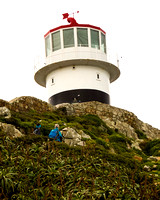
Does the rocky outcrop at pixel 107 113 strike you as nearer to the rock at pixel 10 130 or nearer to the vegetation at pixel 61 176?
the rock at pixel 10 130

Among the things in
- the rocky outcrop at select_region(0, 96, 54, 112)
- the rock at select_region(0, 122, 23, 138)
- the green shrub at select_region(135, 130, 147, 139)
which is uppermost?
the rocky outcrop at select_region(0, 96, 54, 112)

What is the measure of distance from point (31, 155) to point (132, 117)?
57.7 ft

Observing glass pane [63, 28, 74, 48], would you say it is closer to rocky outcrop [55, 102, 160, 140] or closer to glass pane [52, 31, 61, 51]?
glass pane [52, 31, 61, 51]

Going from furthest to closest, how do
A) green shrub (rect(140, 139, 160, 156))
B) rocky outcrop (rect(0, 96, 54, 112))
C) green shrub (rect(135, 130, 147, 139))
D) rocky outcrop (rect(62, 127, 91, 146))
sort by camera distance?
green shrub (rect(135, 130, 147, 139))
green shrub (rect(140, 139, 160, 156))
rocky outcrop (rect(0, 96, 54, 112))
rocky outcrop (rect(62, 127, 91, 146))

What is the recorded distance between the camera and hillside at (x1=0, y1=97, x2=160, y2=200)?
9156 mm

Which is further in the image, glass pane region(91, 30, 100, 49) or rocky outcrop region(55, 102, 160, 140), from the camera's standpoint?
glass pane region(91, 30, 100, 49)

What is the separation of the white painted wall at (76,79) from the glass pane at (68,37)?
1.53 metres

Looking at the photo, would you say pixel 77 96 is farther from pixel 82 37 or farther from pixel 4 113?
pixel 4 113

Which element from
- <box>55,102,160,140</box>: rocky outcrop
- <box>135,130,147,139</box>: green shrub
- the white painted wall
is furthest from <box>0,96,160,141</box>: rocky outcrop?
the white painted wall

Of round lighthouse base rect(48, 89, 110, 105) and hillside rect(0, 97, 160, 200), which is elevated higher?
round lighthouse base rect(48, 89, 110, 105)

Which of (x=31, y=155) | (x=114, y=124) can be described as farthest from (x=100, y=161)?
(x=114, y=124)

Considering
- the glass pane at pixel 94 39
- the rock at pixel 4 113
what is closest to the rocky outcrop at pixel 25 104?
the rock at pixel 4 113

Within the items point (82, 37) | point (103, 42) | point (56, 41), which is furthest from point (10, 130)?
point (103, 42)

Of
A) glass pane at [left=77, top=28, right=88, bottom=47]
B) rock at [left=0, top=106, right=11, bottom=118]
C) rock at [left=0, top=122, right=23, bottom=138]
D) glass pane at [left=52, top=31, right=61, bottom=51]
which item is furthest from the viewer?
glass pane at [left=52, top=31, right=61, bottom=51]
